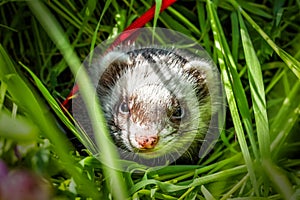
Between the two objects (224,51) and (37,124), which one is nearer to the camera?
(37,124)

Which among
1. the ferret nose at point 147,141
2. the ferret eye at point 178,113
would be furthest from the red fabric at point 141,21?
the ferret nose at point 147,141

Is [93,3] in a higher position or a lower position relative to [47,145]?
higher

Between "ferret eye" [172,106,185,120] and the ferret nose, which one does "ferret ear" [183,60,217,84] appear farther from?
the ferret nose

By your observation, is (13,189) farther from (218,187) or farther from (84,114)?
(84,114)

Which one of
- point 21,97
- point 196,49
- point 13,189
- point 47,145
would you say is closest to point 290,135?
point 196,49

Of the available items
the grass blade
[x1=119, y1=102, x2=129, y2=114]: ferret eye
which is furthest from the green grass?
[x1=119, y1=102, x2=129, y2=114]: ferret eye

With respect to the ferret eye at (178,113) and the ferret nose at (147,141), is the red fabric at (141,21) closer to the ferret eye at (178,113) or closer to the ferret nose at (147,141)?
the ferret eye at (178,113)

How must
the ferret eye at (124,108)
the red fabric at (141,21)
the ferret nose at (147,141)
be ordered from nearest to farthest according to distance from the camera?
the ferret nose at (147,141) < the ferret eye at (124,108) < the red fabric at (141,21)

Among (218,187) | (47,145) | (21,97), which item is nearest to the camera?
(21,97)
